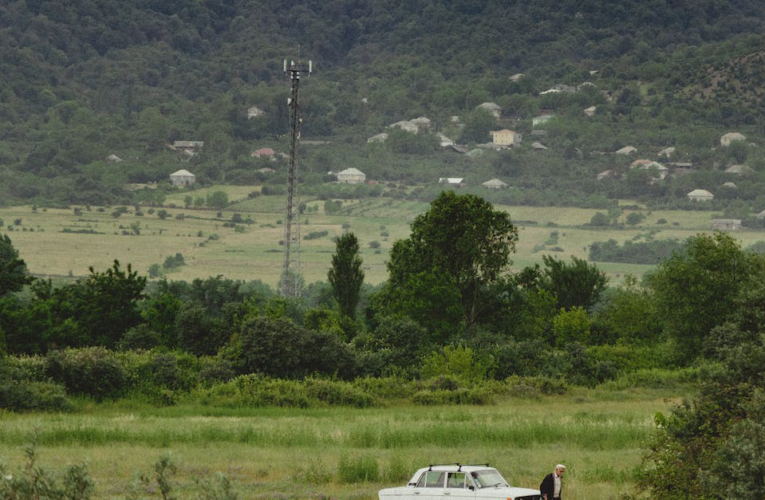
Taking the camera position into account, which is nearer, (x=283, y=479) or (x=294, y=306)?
(x=283, y=479)

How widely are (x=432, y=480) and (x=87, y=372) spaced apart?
86.3ft

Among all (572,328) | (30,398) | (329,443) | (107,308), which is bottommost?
(329,443)

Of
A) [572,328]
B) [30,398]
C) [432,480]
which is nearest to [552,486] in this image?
[432,480]

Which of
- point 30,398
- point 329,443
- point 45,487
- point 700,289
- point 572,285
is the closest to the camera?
point 45,487

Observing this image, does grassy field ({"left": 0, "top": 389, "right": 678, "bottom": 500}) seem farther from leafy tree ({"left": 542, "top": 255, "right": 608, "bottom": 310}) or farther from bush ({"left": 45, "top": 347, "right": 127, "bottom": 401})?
leafy tree ({"left": 542, "top": 255, "right": 608, "bottom": 310})

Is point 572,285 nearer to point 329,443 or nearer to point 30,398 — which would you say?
point 30,398

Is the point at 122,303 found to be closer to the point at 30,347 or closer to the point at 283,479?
the point at 30,347

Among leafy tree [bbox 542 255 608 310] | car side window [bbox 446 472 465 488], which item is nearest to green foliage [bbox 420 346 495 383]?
leafy tree [bbox 542 255 608 310]

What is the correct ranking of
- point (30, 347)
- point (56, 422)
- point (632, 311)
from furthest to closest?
point (632, 311)
point (30, 347)
point (56, 422)

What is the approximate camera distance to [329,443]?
3334 cm

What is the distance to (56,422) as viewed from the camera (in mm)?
36938

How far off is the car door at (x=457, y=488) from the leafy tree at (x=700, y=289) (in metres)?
41.0

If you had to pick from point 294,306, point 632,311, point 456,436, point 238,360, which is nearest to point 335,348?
point 238,360

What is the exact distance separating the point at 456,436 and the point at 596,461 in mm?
5317
